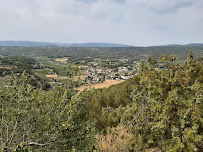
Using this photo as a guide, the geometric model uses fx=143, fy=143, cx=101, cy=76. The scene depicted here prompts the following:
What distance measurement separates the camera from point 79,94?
3.40 metres

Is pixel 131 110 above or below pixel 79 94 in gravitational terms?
below

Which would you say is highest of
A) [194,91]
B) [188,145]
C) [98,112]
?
[194,91]

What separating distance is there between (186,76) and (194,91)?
1.74 ft

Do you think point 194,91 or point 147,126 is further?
point 147,126

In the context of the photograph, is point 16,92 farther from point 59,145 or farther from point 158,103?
point 158,103

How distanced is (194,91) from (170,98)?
2.81 feet

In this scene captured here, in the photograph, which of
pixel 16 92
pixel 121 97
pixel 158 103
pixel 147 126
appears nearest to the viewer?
pixel 16 92

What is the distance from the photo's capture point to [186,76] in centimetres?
429

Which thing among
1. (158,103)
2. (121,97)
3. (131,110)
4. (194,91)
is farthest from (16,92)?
(121,97)

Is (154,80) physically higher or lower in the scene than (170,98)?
higher

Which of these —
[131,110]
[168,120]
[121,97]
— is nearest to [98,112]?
[121,97]

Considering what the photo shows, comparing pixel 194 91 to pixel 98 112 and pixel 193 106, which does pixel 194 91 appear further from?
pixel 98 112

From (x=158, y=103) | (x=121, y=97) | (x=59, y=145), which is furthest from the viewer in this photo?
(x=121, y=97)

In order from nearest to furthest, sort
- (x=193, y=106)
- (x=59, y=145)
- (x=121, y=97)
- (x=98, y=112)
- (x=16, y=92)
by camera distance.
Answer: (x=59, y=145)
(x=16, y=92)
(x=193, y=106)
(x=98, y=112)
(x=121, y=97)
